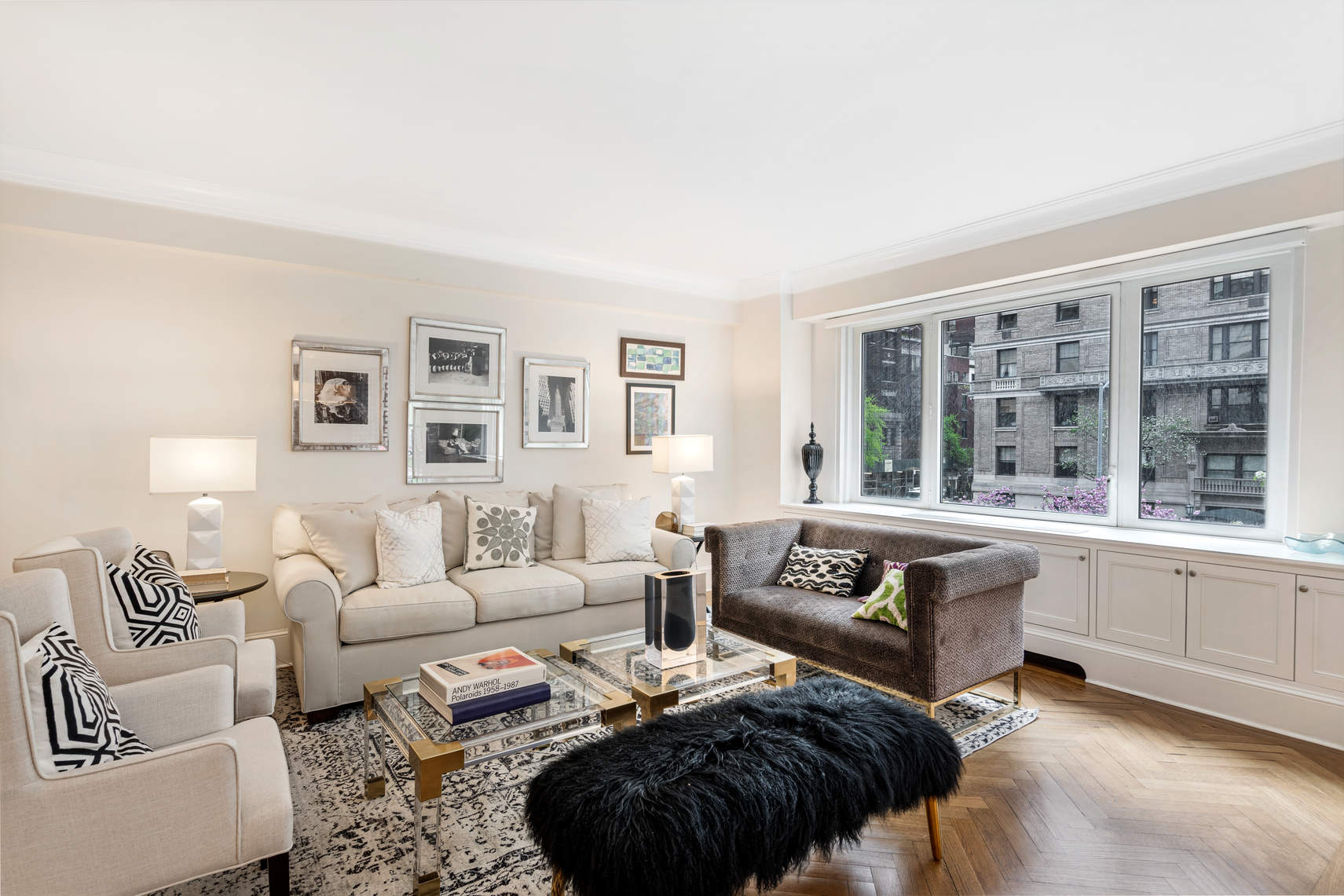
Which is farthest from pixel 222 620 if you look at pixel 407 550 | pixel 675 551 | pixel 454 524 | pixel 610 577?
pixel 675 551

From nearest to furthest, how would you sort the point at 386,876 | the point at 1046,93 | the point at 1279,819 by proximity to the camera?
1. the point at 386,876
2. the point at 1279,819
3. the point at 1046,93

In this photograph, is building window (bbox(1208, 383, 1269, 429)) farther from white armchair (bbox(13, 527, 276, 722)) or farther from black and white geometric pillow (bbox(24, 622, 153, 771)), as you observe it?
black and white geometric pillow (bbox(24, 622, 153, 771))

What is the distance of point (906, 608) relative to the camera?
9.41 feet

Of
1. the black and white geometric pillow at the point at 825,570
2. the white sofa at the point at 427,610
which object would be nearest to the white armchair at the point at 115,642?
the white sofa at the point at 427,610

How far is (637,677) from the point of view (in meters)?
2.56

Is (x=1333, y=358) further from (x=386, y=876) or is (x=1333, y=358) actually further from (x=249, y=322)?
(x=249, y=322)

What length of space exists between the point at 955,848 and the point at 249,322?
410 cm

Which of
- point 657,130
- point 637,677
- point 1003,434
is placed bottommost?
point 637,677

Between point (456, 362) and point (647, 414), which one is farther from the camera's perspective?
point (647, 414)

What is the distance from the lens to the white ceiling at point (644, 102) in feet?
A: 6.99

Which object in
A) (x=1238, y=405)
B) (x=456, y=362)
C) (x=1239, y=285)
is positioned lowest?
(x=1238, y=405)

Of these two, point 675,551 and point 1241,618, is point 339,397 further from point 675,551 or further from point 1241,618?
point 1241,618

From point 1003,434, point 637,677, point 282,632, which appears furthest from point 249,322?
point 1003,434

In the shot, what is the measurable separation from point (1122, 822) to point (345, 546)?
3485 millimetres
